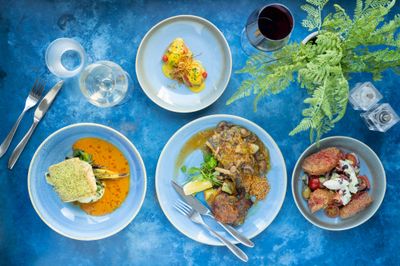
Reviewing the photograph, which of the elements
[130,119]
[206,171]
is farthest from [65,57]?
[206,171]

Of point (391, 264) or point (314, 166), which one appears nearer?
point (314, 166)

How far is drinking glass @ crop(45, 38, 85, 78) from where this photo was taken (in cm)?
204

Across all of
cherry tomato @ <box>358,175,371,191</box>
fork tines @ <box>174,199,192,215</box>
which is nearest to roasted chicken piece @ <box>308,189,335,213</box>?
cherry tomato @ <box>358,175,371,191</box>

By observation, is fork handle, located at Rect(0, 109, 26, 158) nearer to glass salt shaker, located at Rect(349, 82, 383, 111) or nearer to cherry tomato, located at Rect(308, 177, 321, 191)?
cherry tomato, located at Rect(308, 177, 321, 191)

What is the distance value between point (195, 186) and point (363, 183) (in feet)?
2.30

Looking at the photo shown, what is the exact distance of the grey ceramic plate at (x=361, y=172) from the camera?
207 cm

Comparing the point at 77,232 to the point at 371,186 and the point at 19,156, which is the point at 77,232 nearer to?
the point at 19,156

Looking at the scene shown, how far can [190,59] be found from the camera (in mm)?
2072

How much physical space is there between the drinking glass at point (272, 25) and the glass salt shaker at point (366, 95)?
1.22 feet

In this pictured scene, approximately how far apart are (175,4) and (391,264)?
145 cm

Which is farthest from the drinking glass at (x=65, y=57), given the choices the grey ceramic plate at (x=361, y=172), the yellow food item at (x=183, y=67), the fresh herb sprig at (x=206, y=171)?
the grey ceramic plate at (x=361, y=172)

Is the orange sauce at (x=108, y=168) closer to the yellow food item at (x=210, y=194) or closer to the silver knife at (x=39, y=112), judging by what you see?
the silver knife at (x=39, y=112)

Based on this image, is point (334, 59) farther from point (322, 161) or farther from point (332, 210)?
point (332, 210)

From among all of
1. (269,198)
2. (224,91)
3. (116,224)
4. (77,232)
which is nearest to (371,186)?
(269,198)
